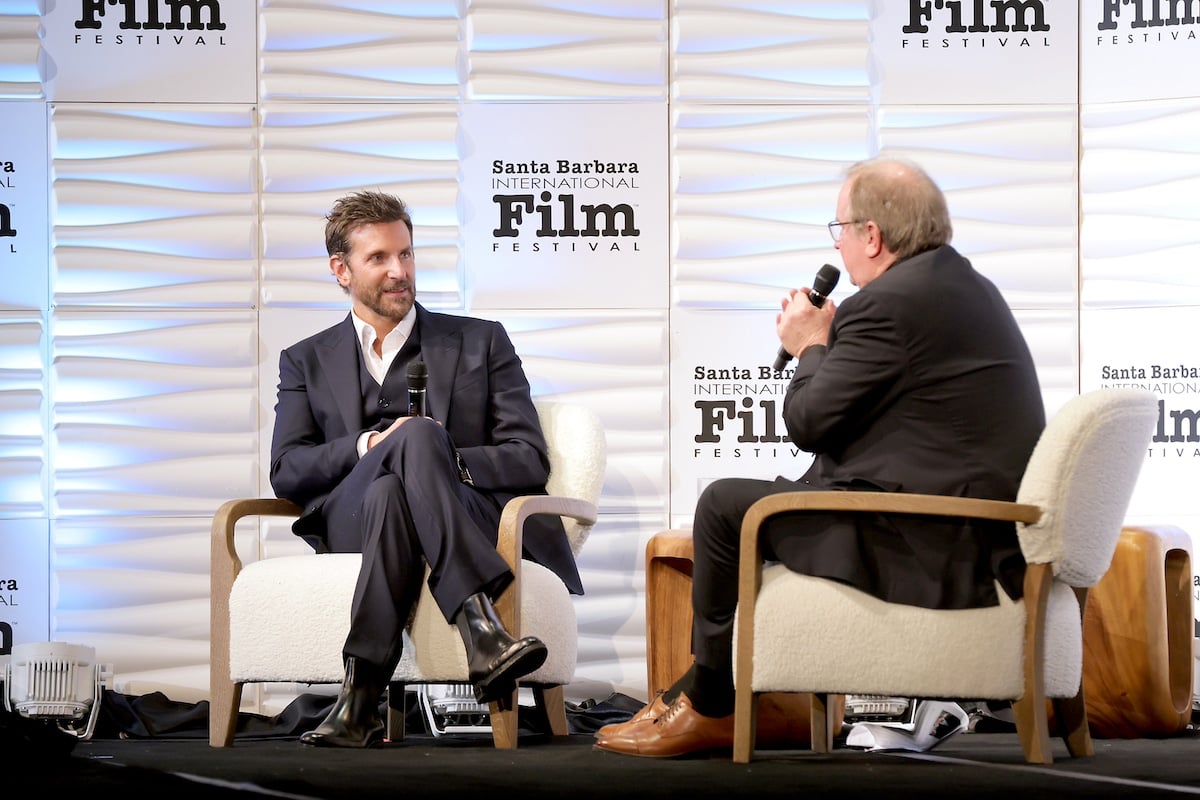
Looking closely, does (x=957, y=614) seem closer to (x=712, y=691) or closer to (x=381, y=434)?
(x=712, y=691)

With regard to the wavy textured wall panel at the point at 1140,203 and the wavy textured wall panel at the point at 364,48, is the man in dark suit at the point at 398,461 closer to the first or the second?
the wavy textured wall panel at the point at 364,48

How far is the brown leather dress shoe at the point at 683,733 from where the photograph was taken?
3135 mm

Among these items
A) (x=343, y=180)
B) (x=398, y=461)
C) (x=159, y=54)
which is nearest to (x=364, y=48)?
(x=343, y=180)

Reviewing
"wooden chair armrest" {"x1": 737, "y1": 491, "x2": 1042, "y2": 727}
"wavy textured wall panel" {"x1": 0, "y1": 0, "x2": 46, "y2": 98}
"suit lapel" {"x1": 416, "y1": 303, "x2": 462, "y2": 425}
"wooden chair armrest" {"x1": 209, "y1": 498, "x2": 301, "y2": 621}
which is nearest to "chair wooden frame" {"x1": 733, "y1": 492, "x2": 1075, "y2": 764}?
"wooden chair armrest" {"x1": 737, "y1": 491, "x2": 1042, "y2": 727}

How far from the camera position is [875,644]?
2.94m

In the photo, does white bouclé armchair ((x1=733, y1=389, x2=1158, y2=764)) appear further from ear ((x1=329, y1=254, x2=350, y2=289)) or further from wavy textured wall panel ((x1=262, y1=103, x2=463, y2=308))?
wavy textured wall panel ((x1=262, y1=103, x2=463, y2=308))

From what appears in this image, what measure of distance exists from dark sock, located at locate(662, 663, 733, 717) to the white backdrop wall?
5.80ft

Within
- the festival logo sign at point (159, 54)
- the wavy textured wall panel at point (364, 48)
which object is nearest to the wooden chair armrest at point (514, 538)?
the wavy textured wall panel at point (364, 48)

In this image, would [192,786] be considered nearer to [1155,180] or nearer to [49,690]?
[49,690]

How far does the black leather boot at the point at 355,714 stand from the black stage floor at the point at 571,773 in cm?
4

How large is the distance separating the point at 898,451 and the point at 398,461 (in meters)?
1.23

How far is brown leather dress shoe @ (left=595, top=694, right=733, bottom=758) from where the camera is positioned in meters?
3.13

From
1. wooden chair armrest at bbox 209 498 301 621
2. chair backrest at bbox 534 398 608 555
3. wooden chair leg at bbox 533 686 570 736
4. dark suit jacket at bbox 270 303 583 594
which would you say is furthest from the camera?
chair backrest at bbox 534 398 608 555

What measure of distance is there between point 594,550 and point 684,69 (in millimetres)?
1686
